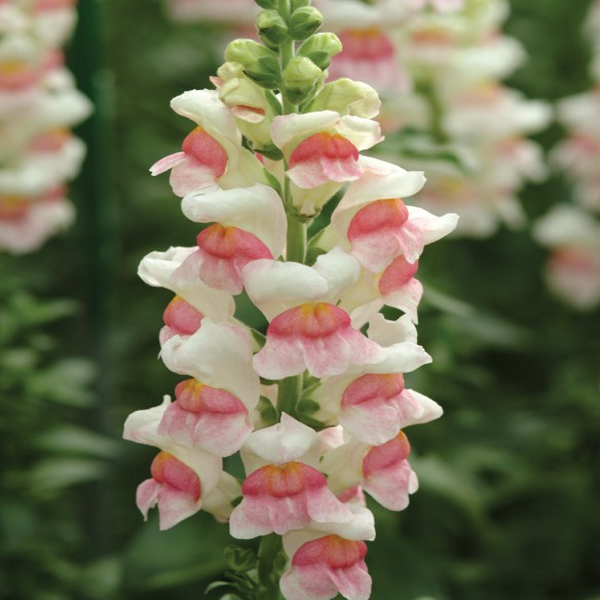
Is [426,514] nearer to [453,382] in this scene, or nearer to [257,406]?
[453,382]

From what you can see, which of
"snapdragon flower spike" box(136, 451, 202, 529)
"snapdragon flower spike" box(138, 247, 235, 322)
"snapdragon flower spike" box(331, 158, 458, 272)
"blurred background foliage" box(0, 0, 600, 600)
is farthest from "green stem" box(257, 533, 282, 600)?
"blurred background foliage" box(0, 0, 600, 600)

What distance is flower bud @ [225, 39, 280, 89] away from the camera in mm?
1554

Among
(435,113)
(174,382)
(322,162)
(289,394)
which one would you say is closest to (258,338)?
(289,394)

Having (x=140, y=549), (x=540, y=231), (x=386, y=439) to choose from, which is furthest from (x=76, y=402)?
(x=540, y=231)

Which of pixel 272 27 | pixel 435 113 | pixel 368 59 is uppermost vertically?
pixel 272 27

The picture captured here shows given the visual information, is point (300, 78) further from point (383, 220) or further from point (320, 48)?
point (383, 220)

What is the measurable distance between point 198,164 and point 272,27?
0.66 feet

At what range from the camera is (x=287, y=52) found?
1.60 m

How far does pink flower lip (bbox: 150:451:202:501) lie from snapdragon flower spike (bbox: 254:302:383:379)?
0.74ft

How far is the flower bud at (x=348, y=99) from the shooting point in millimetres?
1571

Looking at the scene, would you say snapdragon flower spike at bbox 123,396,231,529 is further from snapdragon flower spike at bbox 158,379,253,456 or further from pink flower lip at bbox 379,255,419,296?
pink flower lip at bbox 379,255,419,296

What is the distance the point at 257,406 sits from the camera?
1.69 meters

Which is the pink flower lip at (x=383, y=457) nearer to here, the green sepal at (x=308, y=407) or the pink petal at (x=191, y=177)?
the green sepal at (x=308, y=407)

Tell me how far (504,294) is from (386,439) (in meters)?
3.00
